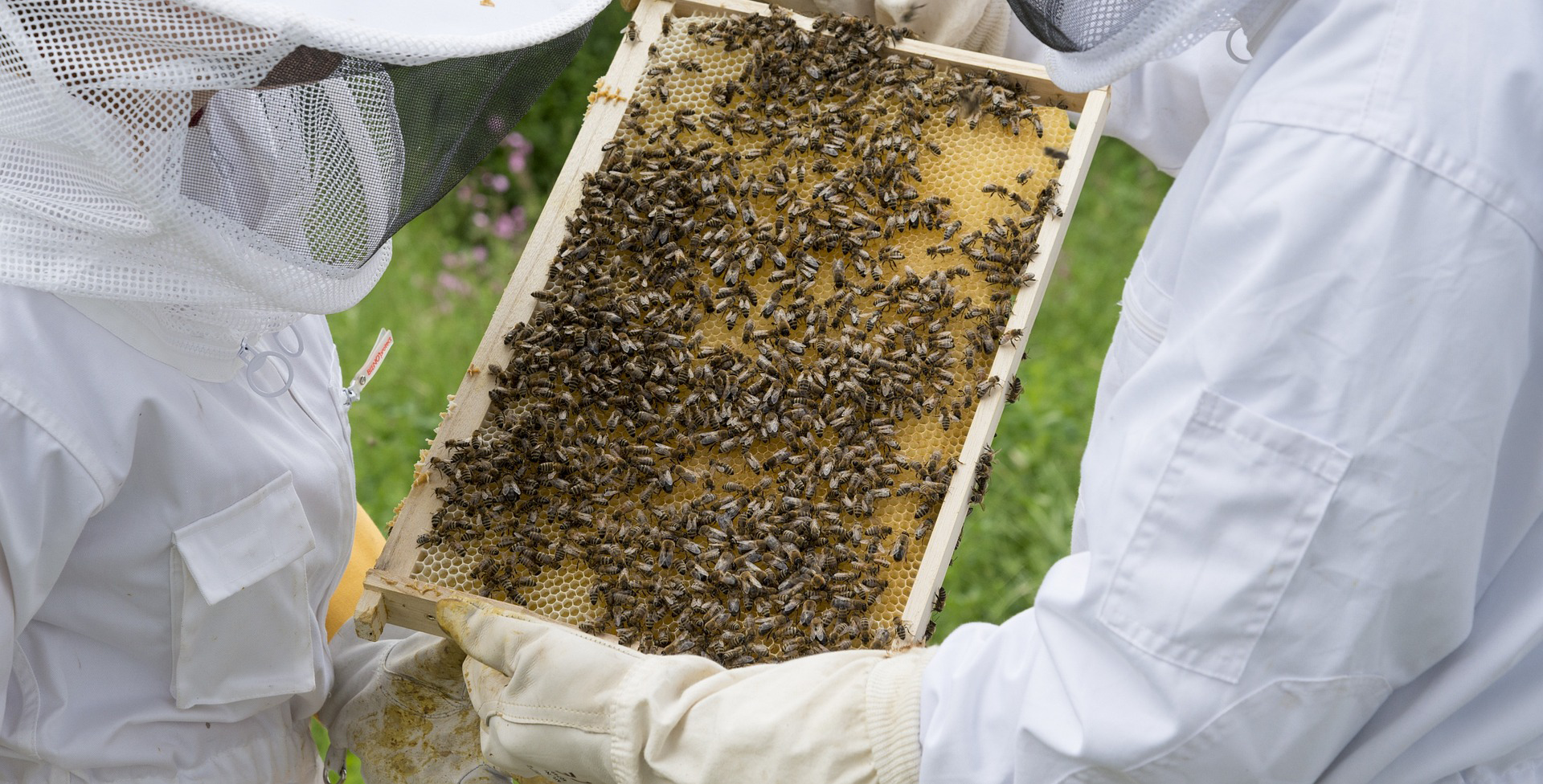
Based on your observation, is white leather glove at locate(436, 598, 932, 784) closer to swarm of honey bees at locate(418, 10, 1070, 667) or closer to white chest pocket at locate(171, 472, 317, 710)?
swarm of honey bees at locate(418, 10, 1070, 667)

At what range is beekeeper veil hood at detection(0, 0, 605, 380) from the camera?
1604mm

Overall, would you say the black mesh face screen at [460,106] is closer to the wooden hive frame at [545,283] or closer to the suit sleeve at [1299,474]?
the wooden hive frame at [545,283]

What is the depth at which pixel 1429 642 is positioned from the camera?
171 centimetres

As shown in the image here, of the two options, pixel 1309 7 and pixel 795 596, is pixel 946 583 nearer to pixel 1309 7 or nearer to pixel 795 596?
pixel 795 596

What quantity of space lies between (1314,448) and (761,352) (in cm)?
159

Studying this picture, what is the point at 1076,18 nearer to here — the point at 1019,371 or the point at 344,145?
the point at 344,145

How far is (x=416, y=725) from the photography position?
299 centimetres

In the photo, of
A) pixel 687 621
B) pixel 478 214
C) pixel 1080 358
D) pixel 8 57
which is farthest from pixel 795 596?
pixel 478 214

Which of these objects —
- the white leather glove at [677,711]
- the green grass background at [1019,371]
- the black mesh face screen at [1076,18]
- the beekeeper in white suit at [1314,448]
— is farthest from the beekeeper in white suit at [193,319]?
the green grass background at [1019,371]

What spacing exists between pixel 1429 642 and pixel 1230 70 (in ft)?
7.01

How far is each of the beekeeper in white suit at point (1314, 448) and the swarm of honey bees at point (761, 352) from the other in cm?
73

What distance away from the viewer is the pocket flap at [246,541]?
2354mm

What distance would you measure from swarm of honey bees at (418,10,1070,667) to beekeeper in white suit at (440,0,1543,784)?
2.40 feet

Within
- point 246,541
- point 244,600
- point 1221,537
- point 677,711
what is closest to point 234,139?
point 246,541
